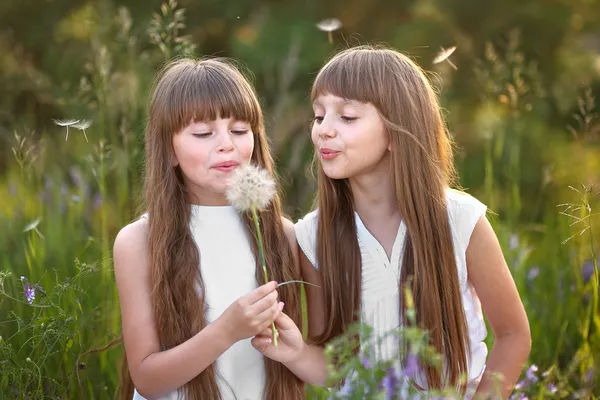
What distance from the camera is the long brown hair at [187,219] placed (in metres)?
2.64

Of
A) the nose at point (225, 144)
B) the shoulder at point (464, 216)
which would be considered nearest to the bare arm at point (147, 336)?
the nose at point (225, 144)

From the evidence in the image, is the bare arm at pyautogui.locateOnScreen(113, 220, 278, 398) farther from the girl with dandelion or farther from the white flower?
the girl with dandelion

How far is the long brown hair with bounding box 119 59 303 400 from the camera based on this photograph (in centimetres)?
264

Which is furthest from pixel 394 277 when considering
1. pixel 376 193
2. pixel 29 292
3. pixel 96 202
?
pixel 96 202

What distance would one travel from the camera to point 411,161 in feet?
9.02

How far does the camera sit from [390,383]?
177cm

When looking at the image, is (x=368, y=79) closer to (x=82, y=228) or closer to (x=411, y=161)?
(x=411, y=161)

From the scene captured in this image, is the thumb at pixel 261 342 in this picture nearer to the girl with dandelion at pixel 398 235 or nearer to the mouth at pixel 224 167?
the girl with dandelion at pixel 398 235

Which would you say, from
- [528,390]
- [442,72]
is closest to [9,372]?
[528,390]

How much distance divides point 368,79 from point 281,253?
1.88 feet

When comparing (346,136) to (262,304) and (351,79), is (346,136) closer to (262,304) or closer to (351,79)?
(351,79)

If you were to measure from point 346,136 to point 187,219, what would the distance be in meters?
0.53

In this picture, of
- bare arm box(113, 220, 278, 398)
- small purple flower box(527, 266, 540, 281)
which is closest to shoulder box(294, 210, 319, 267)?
bare arm box(113, 220, 278, 398)

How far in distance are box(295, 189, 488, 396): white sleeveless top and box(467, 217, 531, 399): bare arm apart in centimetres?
3
